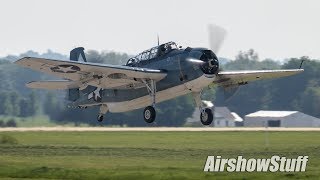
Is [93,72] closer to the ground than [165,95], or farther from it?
farther from it

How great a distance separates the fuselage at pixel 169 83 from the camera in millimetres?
46094

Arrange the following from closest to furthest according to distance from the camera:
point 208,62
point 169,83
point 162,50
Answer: point 208,62, point 169,83, point 162,50

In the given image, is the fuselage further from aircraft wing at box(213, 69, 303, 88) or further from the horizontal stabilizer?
aircraft wing at box(213, 69, 303, 88)

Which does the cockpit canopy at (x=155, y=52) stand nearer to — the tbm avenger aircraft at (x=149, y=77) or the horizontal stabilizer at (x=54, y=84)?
the tbm avenger aircraft at (x=149, y=77)

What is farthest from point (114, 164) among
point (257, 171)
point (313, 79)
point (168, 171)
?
point (313, 79)

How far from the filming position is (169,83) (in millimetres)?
47469

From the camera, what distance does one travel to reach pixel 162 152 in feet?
Answer: 228

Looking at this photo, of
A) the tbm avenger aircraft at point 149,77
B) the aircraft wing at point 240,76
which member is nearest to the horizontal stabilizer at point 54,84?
the tbm avenger aircraft at point 149,77

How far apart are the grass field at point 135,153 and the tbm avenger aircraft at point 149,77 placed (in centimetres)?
468

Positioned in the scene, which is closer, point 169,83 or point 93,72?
point 169,83

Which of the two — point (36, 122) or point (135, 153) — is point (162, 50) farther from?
point (36, 122)

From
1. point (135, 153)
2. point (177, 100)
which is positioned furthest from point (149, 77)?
point (177, 100)

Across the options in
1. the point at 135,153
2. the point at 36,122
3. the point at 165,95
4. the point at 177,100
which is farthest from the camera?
the point at 177,100

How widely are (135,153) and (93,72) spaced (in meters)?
21.5
